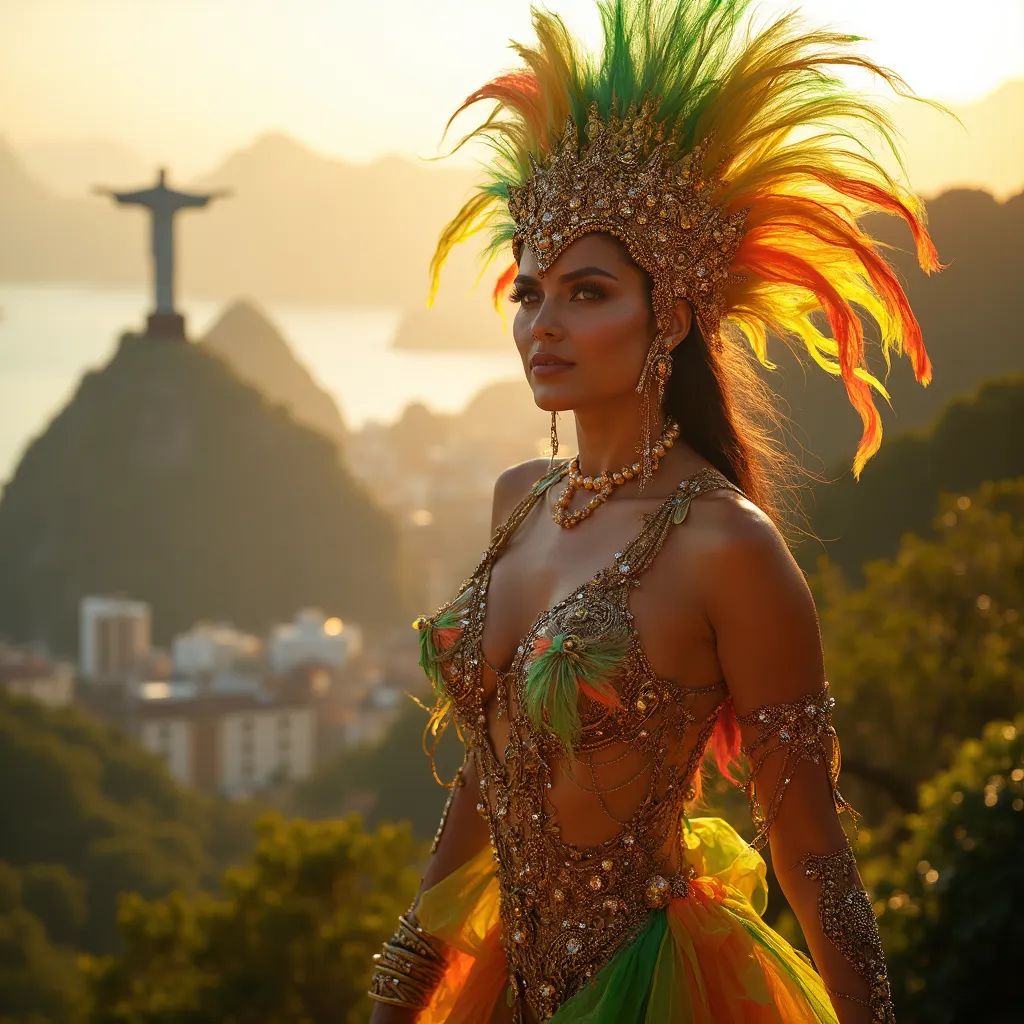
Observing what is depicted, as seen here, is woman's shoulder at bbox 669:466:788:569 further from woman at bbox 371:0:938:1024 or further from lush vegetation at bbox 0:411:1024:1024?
lush vegetation at bbox 0:411:1024:1024

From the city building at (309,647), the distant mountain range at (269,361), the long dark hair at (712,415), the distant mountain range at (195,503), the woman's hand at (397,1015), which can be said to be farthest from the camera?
the distant mountain range at (269,361)

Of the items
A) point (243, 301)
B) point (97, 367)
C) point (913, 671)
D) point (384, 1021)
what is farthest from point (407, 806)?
point (243, 301)

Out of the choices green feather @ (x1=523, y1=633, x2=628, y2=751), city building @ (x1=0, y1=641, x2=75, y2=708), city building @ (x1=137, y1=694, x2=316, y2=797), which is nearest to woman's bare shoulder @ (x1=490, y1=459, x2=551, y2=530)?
green feather @ (x1=523, y1=633, x2=628, y2=751)

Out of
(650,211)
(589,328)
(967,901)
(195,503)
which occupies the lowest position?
(195,503)

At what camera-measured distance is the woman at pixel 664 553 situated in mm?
2426

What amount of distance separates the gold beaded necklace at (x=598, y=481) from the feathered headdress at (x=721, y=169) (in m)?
0.20

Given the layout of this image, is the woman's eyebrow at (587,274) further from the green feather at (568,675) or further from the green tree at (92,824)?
the green tree at (92,824)

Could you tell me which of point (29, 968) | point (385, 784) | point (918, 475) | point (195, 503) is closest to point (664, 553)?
point (918, 475)

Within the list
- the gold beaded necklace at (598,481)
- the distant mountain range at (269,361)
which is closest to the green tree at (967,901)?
the gold beaded necklace at (598,481)

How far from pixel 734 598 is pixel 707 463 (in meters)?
0.36

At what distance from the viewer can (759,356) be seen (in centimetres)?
286

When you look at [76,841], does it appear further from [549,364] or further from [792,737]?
[792,737]

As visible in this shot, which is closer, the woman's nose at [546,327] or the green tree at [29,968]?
the woman's nose at [546,327]

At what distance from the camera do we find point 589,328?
2.57 meters
